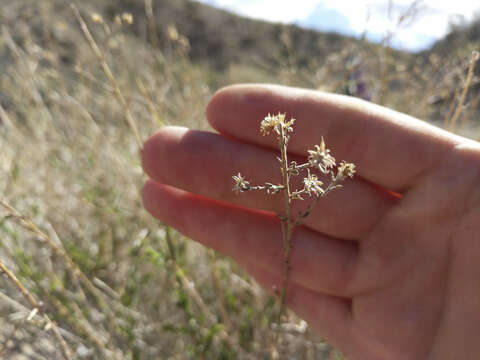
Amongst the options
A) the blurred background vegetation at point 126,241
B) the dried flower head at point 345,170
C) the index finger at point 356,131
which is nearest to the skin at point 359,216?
the index finger at point 356,131

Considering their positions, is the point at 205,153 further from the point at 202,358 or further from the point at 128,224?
the point at 128,224

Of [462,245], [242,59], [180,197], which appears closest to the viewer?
[462,245]

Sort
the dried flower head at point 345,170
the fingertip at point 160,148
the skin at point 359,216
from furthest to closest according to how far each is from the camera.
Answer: the fingertip at point 160,148
the skin at point 359,216
the dried flower head at point 345,170

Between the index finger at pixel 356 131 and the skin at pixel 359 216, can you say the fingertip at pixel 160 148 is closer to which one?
the skin at pixel 359 216

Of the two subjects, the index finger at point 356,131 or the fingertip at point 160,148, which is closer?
the index finger at point 356,131

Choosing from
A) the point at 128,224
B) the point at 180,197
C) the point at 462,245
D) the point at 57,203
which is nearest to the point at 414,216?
the point at 462,245

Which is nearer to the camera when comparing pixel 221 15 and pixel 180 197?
pixel 180 197

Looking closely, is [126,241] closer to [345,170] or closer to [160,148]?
[160,148]

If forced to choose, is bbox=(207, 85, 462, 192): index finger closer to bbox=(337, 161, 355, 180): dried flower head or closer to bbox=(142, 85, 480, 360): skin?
bbox=(142, 85, 480, 360): skin
